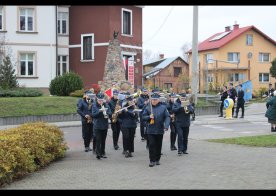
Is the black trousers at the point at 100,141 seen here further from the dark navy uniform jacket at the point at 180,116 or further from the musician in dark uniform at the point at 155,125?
the dark navy uniform jacket at the point at 180,116

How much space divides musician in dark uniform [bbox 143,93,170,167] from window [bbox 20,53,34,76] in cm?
2565

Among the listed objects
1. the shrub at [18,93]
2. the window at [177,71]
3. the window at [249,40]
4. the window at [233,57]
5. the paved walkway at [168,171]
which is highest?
the window at [249,40]

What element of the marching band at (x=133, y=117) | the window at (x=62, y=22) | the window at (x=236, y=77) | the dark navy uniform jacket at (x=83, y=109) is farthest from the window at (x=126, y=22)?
the marching band at (x=133, y=117)

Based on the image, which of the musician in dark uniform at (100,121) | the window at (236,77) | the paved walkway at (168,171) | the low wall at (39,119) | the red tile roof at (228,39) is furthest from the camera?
the red tile roof at (228,39)

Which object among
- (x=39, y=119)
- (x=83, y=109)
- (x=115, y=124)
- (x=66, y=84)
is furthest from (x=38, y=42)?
(x=115, y=124)

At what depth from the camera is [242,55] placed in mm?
58625

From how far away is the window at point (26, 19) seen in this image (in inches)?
1369

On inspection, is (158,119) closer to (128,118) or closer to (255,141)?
(128,118)

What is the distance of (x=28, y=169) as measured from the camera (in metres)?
9.10

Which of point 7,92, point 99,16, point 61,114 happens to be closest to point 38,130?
point 61,114

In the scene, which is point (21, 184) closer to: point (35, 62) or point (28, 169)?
point (28, 169)

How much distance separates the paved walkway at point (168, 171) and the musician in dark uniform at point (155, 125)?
1.28 feet
